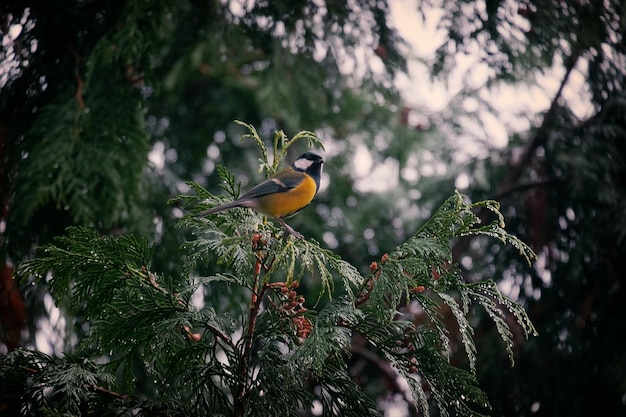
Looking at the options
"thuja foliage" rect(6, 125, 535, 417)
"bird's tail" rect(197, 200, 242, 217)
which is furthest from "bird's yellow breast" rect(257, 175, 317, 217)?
"thuja foliage" rect(6, 125, 535, 417)

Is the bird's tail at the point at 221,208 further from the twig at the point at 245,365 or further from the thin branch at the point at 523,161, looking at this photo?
the thin branch at the point at 523,161

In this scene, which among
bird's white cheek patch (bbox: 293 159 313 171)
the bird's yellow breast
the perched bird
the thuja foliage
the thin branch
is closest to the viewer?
the thuja foliage

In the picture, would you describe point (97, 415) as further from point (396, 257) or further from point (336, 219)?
point (336, 219)

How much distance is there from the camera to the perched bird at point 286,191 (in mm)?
2867

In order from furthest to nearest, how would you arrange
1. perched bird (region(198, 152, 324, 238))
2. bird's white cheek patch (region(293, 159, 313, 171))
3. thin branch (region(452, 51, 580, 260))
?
thin branch (region(452, 51, 580, 260)) → bird's white cheek patch (region(293, 159, 313, 171)) → perched bird (region(198, 152, 324, 238))

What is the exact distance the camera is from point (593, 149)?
4.74m

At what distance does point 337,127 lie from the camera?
6.48 metres

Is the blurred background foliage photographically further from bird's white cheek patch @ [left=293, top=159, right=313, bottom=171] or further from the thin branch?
bird's white cheek patch @ [left=293, top=159, right=313, bottom=171]

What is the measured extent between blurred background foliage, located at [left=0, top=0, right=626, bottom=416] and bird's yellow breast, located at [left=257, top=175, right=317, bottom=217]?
1.18 metres

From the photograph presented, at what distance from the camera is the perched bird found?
2.87 metres

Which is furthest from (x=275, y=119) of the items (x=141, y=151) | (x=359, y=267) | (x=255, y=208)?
(x=255, y=208)

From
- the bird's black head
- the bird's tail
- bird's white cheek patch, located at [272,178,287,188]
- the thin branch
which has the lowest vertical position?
the thin branch

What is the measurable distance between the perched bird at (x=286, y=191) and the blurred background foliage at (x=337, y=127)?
3.78 ft

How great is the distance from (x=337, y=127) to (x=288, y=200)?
3.47 metres
